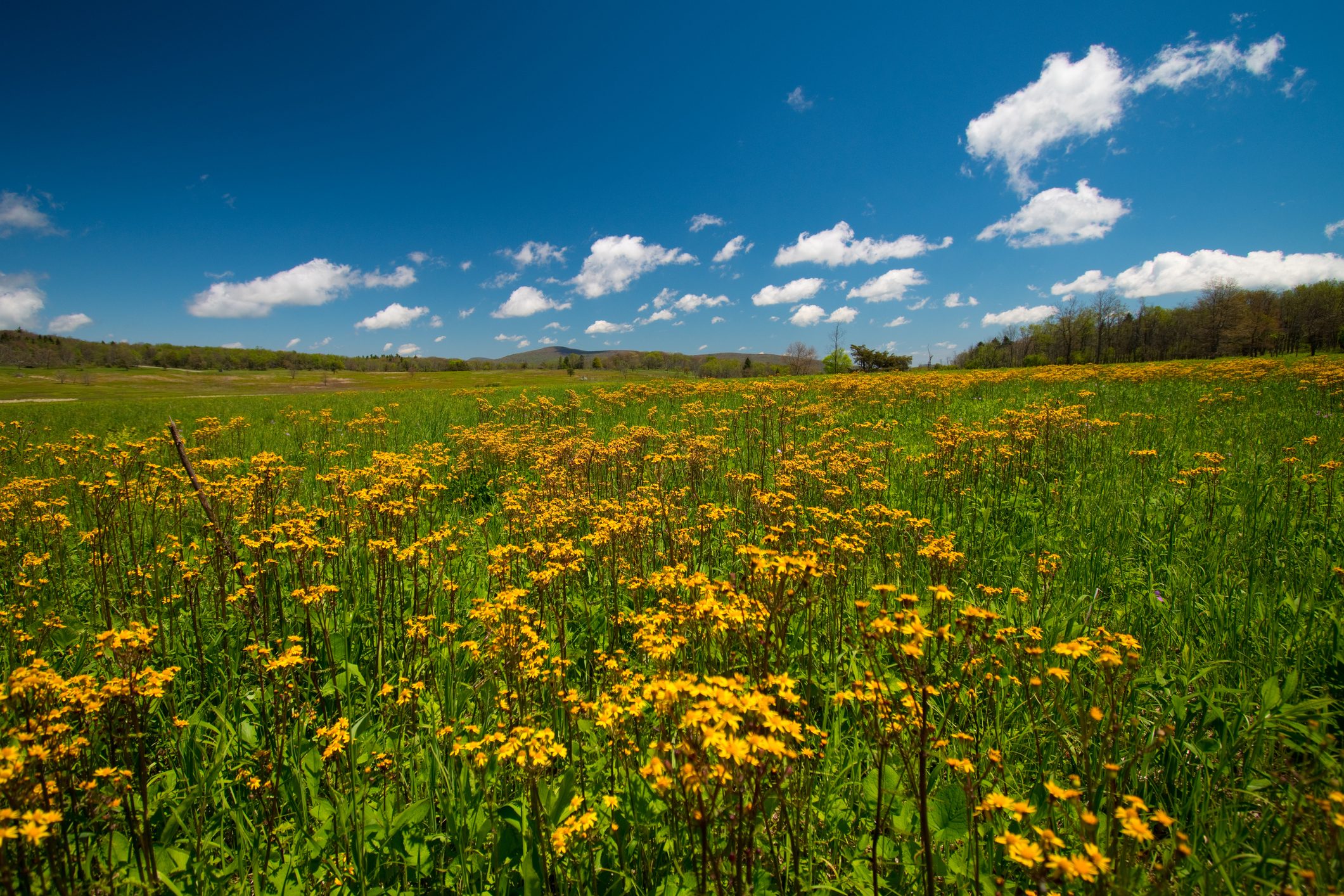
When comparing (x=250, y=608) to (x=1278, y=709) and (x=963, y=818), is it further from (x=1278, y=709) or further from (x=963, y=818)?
(x=1278, y=709)

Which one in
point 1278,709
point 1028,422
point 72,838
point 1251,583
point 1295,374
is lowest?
point 72,838

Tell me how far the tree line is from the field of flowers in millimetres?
66489

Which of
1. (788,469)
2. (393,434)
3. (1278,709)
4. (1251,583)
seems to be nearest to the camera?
(1278,709)

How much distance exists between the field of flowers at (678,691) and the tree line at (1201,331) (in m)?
66.5

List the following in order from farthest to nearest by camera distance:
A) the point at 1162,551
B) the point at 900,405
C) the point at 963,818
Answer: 1. the point at 900,405
2. the point at 1162,551
3. the point at 963,818

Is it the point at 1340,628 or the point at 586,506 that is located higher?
the point at 586,506

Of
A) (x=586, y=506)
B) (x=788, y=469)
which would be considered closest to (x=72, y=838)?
(x=586, y=506)

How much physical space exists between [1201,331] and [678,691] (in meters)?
102

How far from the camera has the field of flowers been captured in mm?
1898

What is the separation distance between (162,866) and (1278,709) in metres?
5.81

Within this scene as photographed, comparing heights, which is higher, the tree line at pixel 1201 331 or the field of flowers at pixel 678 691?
the tree line at pixel 1201 331

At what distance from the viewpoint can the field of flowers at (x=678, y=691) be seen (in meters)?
1.90

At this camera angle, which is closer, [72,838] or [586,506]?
[72,838]

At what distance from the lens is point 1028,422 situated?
8.23 meters
